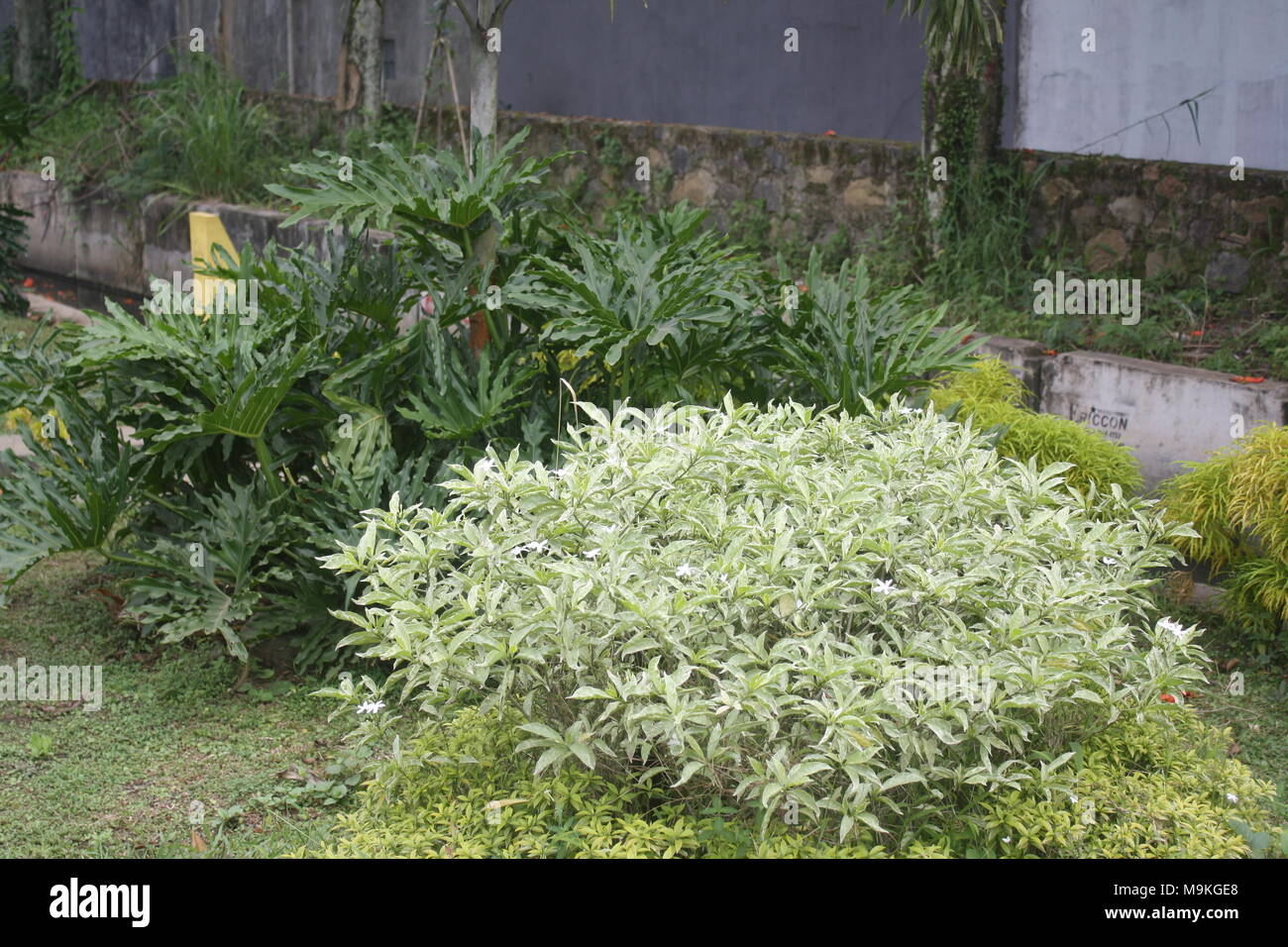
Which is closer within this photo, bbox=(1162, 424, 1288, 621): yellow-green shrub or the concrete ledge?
bbox=(1162, 424, 1288, 621): yellow-green shrub

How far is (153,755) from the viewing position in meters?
4.50

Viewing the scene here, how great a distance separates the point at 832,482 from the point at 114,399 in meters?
3.01

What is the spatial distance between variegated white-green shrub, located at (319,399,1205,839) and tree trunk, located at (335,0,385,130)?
9722 millimetres

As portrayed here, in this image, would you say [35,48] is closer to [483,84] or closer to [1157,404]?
[483,84]

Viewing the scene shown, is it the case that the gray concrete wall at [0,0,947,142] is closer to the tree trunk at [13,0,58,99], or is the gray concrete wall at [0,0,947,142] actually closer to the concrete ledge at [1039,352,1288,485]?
the tree trunk at [13,0,58,99]

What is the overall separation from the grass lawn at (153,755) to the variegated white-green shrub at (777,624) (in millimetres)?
708

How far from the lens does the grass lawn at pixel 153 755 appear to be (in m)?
3.94

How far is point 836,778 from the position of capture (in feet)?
10.1

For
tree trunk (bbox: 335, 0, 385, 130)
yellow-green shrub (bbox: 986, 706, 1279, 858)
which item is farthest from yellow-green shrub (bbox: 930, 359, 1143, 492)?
tree trunk (bbox: 335, 0, 385, 130)

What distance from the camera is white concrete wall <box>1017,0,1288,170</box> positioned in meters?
7.34

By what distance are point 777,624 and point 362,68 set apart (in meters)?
10.7

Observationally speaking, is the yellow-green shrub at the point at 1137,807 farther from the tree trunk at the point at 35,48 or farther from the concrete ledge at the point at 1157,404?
the tree trunk at the point at 35,48

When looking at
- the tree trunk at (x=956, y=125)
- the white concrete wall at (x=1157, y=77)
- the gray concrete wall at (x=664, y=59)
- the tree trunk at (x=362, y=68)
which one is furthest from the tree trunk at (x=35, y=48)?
the white concrete wall at (x=1157, y=77)

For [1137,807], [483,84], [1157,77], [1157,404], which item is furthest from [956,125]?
[1137,807]
